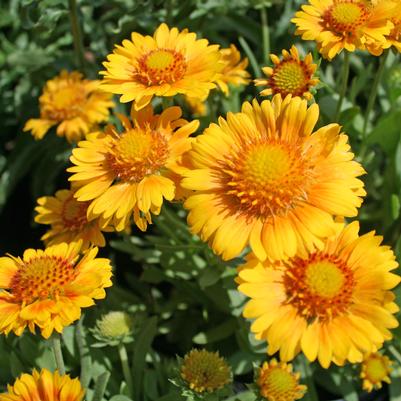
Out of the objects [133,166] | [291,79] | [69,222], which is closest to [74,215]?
[69,222]

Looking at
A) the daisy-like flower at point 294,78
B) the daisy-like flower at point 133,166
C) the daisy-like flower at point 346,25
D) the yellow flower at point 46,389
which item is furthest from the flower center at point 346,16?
the yellow flower at point 46,389

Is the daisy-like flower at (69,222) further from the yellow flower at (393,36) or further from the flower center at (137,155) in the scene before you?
the yellow flower at (393,36)

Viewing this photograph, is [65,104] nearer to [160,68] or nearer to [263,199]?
[160,68]

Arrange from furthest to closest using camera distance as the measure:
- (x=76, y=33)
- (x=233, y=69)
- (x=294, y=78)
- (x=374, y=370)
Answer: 1. (x=76, y=33)
2. (x=233, y=69)
3. (x=374, y=370)
4. (x=294, y=78)

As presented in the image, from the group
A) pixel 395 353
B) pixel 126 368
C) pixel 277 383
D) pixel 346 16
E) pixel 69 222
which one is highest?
pixel 346 16

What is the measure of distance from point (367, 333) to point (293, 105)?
51 cm

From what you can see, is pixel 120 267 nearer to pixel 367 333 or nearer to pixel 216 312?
pixel 216 312

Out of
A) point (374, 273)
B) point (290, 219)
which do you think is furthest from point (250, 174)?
point (374, 273)

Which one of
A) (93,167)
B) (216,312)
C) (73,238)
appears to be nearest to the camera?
(93,167)

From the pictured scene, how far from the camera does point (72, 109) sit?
6.78 ft

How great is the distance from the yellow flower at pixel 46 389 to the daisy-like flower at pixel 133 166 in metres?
0.36

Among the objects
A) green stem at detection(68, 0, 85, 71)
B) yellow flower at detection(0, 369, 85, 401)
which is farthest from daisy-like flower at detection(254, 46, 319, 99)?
green stem at detection(68, 0, 85, 71)

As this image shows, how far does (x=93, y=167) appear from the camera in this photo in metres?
1.52

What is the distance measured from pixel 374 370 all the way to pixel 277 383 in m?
0.39
